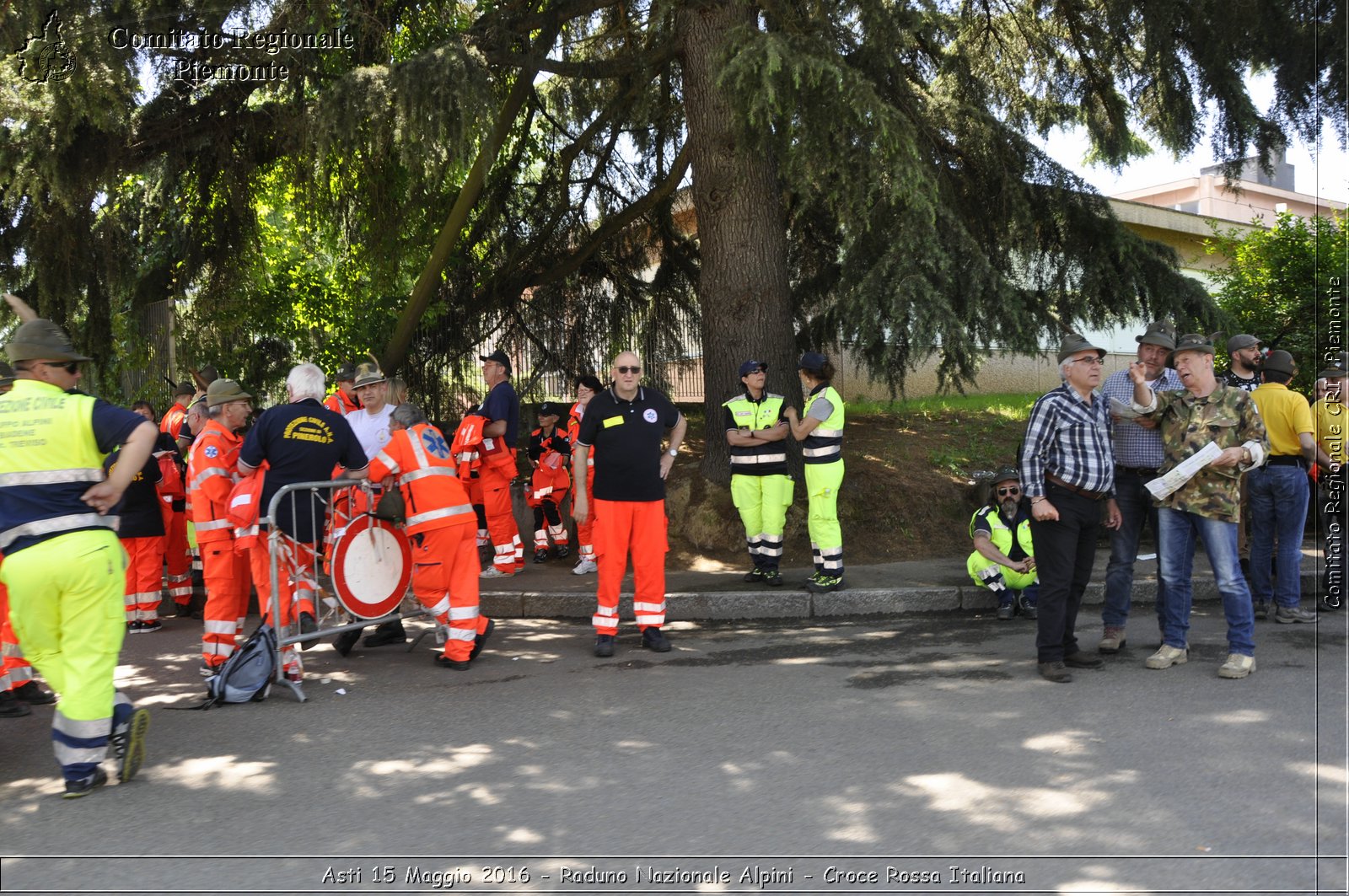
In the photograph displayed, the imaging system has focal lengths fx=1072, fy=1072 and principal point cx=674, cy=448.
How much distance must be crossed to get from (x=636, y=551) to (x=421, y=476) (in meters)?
1.60

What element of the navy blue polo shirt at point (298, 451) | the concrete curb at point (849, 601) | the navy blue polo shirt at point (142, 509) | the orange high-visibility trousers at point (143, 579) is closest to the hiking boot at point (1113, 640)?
the concrete curb at point (849, 601)

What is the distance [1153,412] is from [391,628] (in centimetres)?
567

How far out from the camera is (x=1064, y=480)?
21.6 ft

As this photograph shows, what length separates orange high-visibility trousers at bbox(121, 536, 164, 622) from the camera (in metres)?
9.09

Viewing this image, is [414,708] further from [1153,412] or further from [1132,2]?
[1132,2]

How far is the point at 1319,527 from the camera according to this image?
10.6 metres

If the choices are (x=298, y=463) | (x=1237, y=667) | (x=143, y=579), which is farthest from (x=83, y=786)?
(x=1237, y=667)

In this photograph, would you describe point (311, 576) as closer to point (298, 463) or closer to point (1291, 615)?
point (298, 463)

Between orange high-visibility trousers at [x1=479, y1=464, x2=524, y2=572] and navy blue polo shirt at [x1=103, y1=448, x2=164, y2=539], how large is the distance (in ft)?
9.32

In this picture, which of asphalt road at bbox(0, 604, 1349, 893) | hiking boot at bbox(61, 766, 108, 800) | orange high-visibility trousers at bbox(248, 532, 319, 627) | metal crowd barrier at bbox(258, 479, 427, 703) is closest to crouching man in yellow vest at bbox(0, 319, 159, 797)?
hiking boot at bbox(61, 766, 108, 800)

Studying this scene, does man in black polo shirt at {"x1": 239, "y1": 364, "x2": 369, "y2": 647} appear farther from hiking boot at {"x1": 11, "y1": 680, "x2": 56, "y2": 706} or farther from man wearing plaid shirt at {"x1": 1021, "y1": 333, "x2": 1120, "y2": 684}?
man wearing plaid shirt at {"x1": 1021, "y1": 333, "x2": 1120, "y2": 684}

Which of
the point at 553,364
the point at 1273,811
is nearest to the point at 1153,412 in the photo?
the point at 1273,811

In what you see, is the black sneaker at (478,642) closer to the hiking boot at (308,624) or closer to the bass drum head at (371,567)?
the bass drum head at (371,567)

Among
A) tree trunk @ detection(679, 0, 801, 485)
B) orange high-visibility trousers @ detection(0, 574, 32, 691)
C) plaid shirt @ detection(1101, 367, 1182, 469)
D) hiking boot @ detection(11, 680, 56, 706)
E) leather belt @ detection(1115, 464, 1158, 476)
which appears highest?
tree trunk @ detection(679, 0, 801, 485)
